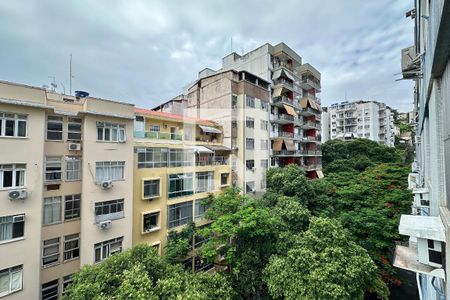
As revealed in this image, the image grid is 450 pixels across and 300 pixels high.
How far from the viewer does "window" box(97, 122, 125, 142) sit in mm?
12945

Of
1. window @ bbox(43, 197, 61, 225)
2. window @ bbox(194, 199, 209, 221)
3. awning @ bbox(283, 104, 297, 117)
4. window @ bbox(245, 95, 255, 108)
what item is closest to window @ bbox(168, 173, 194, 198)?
window @ bbox(194, 199, 209, 221)

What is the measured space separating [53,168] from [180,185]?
7976 mm

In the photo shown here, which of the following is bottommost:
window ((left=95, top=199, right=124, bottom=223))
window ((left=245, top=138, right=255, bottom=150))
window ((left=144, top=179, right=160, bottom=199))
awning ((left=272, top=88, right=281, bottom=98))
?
window ((left=95, top=199, right=124, bottom=223))

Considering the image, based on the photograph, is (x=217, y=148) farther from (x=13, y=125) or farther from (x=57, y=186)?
(x=13, y=125)

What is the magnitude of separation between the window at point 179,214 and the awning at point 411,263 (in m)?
14.0

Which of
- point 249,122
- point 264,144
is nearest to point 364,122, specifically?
point 264,144

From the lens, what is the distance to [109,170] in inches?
518

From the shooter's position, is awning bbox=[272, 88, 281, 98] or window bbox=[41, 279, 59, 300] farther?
awning bbox=[272, 88, 281, 98]

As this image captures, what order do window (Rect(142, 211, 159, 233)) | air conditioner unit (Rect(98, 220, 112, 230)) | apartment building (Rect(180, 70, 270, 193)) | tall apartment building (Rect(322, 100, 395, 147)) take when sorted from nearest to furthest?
air conditioner unit (Rect(98, 220, 112, 230)) < window (Rect(142, 211, 159, 233)) < apartment building (Rect(180, 70, 270, 193)) < tall apartment building (Rect(322, 100, 395, 147))

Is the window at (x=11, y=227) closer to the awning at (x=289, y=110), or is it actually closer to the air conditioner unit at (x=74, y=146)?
the air conditioner unit at (x=74, y=146)

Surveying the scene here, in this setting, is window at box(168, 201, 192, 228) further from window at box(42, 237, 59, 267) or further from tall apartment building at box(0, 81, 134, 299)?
window at box(42, 237, 59, 267)

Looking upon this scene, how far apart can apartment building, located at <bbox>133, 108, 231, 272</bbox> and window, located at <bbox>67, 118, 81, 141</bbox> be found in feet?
10.7

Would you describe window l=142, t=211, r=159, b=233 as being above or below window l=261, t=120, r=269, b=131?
below

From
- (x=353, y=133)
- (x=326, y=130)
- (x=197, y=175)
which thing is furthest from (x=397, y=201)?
(x=326, y=130)
